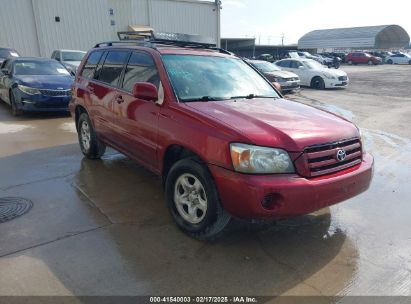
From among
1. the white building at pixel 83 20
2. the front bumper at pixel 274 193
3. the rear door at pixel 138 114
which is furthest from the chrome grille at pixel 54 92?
the white building at pixel 83 20

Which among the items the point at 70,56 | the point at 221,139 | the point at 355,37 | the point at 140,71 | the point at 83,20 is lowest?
the point at 355,37

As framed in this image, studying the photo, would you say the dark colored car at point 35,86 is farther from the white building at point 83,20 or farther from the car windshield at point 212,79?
the white building at point 83,20

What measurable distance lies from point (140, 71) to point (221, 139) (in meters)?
1.84

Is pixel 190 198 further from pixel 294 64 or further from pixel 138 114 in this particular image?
pixel 294 64

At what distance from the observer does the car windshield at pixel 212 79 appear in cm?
394

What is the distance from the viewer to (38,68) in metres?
10.4

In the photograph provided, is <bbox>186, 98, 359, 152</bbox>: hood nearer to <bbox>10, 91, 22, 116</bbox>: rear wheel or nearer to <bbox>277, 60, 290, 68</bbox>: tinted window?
<bbox>10, 91, 22, 116</bbox>: rear wheel

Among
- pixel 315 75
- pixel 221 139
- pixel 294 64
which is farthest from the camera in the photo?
pixel 294 64

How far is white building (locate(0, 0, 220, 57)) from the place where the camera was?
20.8m

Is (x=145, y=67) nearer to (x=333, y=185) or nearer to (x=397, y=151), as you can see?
(x=333, y=185)

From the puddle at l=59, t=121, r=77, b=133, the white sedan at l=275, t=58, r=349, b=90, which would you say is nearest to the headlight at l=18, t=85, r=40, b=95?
the puddle at l=59, t=121, r=77, b=133

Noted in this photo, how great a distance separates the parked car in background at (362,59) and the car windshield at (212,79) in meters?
48.6

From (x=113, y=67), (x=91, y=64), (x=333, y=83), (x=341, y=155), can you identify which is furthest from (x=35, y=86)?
(x=333, y=83)

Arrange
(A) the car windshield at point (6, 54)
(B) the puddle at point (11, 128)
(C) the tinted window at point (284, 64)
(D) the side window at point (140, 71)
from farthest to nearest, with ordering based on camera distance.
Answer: (C) the tinted window at point (284, 64) → (A) the car windshield at point (6, 54) → (B) the puddle at point (11, 128) → (D) the side window at point (140, 71)
